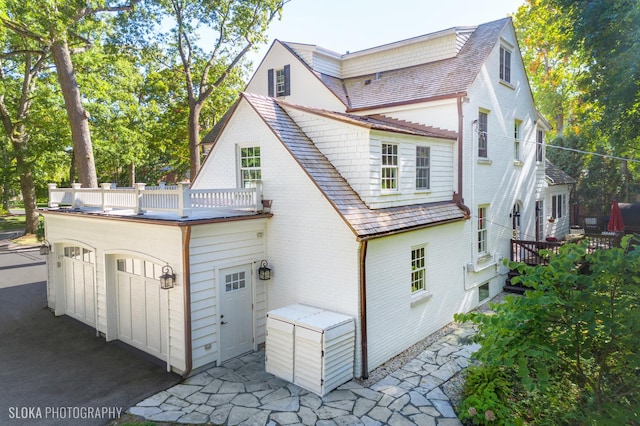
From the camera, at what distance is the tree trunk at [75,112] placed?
51.8 ft

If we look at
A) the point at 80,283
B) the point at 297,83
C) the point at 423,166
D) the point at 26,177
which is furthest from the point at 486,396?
the point at 26,177

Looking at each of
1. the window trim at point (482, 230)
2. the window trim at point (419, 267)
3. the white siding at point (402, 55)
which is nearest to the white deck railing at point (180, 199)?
the window trim at point (419, 267)

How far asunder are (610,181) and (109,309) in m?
33.0

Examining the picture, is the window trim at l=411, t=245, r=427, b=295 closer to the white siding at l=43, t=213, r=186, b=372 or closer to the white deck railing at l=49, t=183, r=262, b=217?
the white deck railing at l=49, t=183, r=262, b=217

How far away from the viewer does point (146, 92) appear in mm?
29000

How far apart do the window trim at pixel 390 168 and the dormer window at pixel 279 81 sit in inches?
325

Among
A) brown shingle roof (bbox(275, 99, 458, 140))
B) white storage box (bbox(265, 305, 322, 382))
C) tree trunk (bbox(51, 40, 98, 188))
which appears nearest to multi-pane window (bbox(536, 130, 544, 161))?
brown shingle roof (bbox(275, 99, 458, 140))

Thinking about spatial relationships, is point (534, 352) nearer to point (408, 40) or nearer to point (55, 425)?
point (55, 425)

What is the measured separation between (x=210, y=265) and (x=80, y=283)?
6435 mm

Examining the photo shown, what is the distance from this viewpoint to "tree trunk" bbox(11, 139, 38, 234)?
1011 inches

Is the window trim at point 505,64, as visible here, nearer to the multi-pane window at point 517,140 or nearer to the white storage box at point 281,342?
the multi-pane window at point 517,140

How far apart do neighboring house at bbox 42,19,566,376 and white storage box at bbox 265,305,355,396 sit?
435 mm

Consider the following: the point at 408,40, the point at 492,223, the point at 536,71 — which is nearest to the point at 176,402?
the point at 492,223

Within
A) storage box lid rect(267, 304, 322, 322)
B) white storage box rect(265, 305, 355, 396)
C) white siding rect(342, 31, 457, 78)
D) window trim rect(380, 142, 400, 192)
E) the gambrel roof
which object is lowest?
white storage box rect(265, 305, 355, 396)
